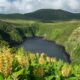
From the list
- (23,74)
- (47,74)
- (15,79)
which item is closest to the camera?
(15,79)

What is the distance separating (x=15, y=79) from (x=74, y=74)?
13.1 meters

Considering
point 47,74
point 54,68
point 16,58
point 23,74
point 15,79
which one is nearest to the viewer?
point 15,79

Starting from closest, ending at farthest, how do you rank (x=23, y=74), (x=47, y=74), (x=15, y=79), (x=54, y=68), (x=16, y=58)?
(x=15, y=79) → (x=23, y=74) → (x=16, y=58) → (x=47, y=74) → (x=54, y=68)

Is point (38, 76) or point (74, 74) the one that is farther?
point (74, 74)

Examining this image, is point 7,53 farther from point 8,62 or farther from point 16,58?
point 16,58

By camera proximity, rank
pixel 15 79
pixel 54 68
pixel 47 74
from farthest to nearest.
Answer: pixel 54 68, pixel 47 74, pixel 15 79

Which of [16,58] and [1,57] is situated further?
[16,58]

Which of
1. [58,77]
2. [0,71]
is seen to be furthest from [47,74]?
[0,71]

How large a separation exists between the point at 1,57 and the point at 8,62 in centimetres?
76

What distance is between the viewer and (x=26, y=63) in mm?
30938

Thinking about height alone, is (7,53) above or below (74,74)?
above

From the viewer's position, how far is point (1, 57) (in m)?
25.6

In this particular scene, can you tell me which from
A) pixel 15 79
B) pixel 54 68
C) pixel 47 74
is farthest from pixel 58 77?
pixel 15 79

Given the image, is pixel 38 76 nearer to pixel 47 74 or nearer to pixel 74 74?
Result: pixel 47 74
